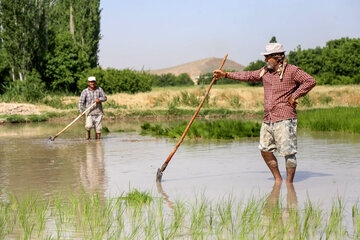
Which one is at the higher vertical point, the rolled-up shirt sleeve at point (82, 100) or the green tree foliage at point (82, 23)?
the green tree foliage at point (82, 23)

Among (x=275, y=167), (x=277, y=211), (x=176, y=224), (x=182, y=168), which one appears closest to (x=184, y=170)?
(x=182, y=168)

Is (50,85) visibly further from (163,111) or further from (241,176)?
(241,176)

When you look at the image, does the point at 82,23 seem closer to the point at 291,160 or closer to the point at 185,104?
the point at 185,104

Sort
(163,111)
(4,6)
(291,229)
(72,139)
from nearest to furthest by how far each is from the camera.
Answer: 1. (291,229)
2. (72,139)
3. (163,111)
4. (4,6)

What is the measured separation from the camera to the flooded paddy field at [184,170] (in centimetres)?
777

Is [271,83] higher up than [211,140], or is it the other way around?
[271,83]

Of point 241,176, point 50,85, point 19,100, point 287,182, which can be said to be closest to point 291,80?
point 287,182

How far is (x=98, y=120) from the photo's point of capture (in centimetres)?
1689

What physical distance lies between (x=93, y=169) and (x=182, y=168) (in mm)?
1541

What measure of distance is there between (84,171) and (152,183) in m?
1.92

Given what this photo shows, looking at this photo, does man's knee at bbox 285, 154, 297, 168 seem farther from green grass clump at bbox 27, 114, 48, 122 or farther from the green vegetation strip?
green grass clump at bbox 27, 114, 48, 122

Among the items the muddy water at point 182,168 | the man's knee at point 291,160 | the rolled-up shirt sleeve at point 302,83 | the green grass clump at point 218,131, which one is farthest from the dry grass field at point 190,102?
the rolled-up shirt sleeve at point 302,83

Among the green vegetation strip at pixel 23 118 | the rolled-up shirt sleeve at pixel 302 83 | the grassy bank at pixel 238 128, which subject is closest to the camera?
the rolled-up shirt sleeve at pixel 302 83

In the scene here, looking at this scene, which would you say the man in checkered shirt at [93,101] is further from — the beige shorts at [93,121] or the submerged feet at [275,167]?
the submerged feet at [275,167]
